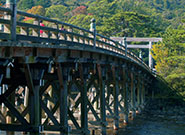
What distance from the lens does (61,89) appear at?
12055mm

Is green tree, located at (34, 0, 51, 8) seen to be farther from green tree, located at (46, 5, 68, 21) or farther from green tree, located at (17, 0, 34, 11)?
green tree, located at (46, 5, 68, 21)

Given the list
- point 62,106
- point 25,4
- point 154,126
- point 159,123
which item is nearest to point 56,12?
point 25,4

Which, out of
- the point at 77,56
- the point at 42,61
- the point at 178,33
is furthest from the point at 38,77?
the point at 178,33

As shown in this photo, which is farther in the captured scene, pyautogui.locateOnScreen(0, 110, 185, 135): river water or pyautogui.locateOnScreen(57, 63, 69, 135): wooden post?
pyautogui.locateOnScreen(0, 110, 185, 135): river water

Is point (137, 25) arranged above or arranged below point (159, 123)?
above

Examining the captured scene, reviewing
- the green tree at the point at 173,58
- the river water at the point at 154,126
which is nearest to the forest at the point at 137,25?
the green tree at the point at 173,58

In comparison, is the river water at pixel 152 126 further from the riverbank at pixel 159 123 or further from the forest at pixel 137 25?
the forest at pixel 137 25

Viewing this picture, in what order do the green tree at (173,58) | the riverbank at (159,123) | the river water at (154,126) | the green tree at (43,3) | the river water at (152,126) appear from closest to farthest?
the river water at (152,126)
the river water at (154,126)
the riverbank at (159,123)
the green tree at (173,58)
the green tree at (43,3)

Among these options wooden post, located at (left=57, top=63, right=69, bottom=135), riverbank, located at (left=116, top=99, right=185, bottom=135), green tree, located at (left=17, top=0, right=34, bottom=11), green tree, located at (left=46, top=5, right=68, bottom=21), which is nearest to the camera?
wooden post, located at (left=57, top=63, right=69, bottom=135)

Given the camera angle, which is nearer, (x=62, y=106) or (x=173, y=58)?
(x=62, y=106)

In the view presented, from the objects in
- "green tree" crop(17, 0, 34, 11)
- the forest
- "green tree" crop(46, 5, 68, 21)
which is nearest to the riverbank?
the forest

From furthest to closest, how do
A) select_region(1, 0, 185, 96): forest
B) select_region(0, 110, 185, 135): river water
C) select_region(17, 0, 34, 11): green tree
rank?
select_region(17, 0, 34, 11): green tree → select_region(1, 0, 185, 96): forest → select_region(0, 110, 185, 135): river water

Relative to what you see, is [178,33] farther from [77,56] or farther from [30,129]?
[30,129]

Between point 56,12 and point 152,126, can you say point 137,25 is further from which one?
point 152,126
